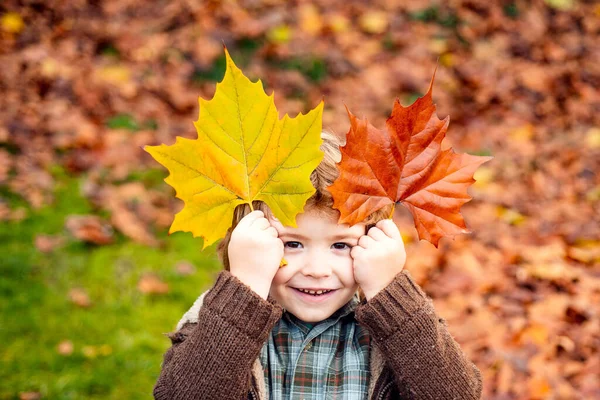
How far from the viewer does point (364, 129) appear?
159 centimetres

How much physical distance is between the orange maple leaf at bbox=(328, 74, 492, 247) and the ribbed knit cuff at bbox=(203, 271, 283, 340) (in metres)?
0.30

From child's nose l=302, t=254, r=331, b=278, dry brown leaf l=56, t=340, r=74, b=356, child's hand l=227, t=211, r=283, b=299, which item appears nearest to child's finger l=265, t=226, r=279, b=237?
child's hand l=227, t=211, r=283, b=299

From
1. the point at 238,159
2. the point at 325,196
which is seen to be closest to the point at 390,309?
the point at 325,196

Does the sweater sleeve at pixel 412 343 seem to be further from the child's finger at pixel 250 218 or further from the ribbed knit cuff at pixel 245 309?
the child's finger at pixel 250 218

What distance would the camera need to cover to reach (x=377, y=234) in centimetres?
173

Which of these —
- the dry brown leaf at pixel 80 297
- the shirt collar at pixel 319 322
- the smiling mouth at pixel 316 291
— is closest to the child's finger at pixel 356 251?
the smiling mouth at pixel 316 291

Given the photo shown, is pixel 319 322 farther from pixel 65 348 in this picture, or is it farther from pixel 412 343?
pixel 65 348

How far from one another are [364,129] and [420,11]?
232 inches

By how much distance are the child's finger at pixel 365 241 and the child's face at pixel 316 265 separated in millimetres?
14

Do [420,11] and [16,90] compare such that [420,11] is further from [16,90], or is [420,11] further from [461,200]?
[461,200]

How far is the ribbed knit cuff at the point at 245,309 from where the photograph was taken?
1640mm

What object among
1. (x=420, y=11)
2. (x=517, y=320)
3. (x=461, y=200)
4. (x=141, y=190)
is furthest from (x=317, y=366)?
(x=420, y=11)

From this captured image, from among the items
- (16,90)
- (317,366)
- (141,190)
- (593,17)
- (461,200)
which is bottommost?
(317,366)

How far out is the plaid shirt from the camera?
1.80 m
